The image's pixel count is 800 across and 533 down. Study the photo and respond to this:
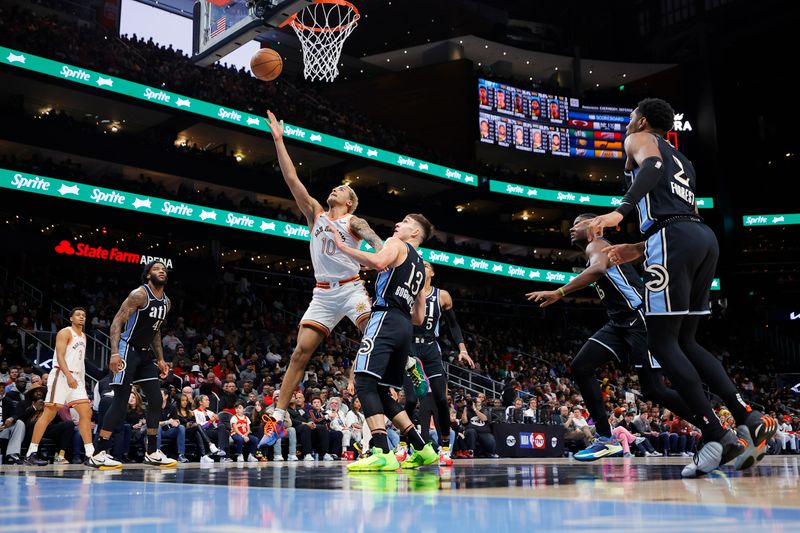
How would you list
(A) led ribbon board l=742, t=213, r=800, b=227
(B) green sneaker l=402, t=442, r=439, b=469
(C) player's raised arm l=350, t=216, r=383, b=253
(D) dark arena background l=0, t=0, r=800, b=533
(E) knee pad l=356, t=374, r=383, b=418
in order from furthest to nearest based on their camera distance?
(A) led ribbon board l=742, t=213, r=800, b=227
(B) green sneaker l=402, t=442, r=439, b=469
(C) player's raised arm l=350, t=216, r=383, b=253
(E) knee pad l=356, t=374, r=383, b=418
(D) dark arena background l=0, t=0, r=800, b=533

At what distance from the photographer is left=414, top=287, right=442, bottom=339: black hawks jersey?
28.8 feet

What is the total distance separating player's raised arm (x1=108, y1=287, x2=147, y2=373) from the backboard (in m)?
4.91

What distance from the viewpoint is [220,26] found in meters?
12.5

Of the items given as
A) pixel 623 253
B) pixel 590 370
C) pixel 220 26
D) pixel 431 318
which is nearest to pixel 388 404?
pixel 590 370

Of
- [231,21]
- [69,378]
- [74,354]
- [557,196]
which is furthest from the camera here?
[557,196]

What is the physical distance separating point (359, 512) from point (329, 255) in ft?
13.3

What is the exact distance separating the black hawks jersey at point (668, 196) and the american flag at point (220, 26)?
353 inches

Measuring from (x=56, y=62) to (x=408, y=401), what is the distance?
64.2 ft

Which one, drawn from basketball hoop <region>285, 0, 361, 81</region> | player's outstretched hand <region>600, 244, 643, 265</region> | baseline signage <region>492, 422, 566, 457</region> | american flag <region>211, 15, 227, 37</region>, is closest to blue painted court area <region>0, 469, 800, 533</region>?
player's outstretched hand <region>600, 244, 643, 265</region>

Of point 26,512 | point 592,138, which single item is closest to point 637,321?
point 26,512

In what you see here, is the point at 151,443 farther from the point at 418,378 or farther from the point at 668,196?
the point at 668,196

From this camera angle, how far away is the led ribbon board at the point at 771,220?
39094mm

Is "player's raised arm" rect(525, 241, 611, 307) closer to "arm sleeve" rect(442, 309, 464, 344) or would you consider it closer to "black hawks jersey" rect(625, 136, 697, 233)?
"black hawks jersey" rect(625, 136, 697, 233)

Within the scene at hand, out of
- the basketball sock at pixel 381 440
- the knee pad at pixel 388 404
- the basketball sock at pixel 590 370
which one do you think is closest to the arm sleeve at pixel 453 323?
the basketball sock at pixel 590 370
